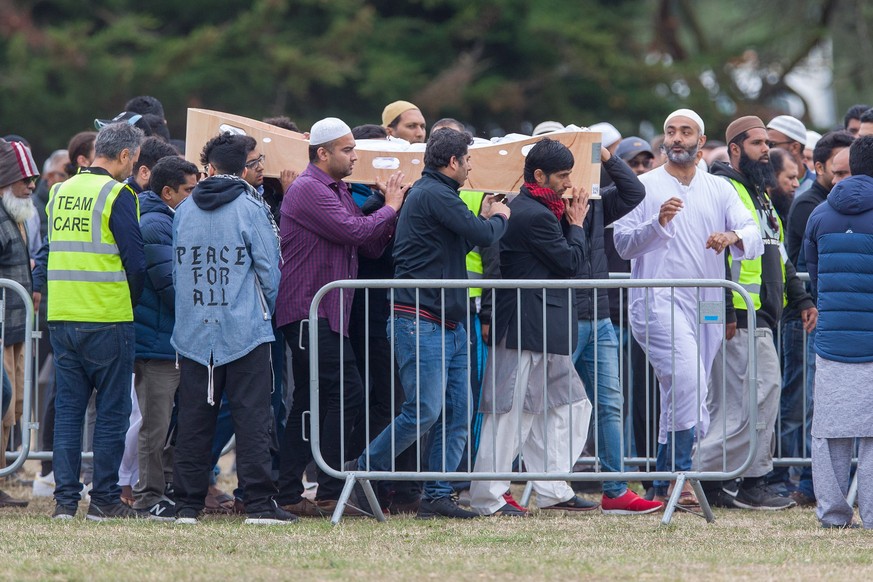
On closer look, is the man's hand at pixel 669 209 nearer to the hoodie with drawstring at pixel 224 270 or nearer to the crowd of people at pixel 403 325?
the crowd of people at pixel 403 325

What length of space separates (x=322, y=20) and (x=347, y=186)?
13444 millimetres

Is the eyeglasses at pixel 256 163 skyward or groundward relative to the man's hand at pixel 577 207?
skyward

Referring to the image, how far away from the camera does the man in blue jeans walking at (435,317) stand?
308 inches

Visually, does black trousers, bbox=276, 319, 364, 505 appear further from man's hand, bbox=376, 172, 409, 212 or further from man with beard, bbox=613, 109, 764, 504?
man with beard, bbox=613, 109, 764, 504

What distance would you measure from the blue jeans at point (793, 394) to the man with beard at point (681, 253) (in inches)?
43.0

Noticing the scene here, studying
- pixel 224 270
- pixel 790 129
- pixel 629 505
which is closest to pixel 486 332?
pixel 629 505

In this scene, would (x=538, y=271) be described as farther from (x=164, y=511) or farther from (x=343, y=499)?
(x=164, y=511)

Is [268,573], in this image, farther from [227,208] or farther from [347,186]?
[347,186]

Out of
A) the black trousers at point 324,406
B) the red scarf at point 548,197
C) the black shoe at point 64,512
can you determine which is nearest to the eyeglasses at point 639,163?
the red scarf at point 548,197

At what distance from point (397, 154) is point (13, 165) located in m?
2.36

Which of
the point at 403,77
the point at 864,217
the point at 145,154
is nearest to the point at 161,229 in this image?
the point at 145,154

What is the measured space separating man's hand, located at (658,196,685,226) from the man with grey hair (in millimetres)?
3007

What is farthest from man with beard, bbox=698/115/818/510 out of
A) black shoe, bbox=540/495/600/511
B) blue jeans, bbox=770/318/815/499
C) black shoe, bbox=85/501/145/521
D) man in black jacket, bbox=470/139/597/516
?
black shoe, bbox=85/501/145/521

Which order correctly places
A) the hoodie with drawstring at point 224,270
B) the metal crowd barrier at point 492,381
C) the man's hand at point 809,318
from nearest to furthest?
the metal crowd barrier at point 492,381 → the hoodie with drawstring at point 224,270 → the man's hand at point 809,318
